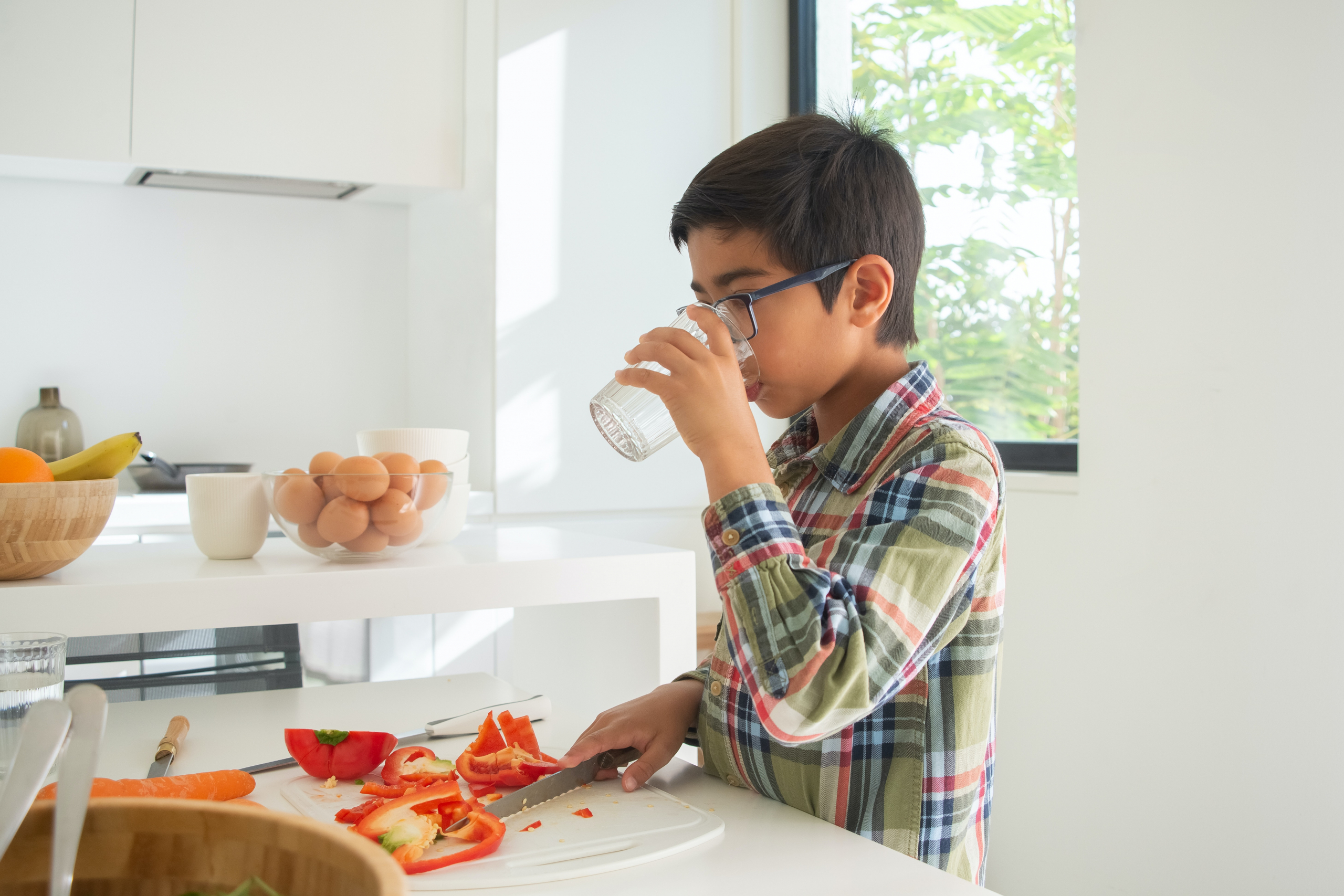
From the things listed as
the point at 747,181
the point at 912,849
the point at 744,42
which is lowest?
the point at 912,849

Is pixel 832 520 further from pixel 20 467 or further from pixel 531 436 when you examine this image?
pixel 531 436

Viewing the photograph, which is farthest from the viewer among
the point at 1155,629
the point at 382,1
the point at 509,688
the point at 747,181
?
the point at 382,1

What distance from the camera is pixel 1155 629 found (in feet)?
5.41

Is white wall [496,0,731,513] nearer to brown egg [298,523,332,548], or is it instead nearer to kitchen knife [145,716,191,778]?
brown egg [298,523,332,548]

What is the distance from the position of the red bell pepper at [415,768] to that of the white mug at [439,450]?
0.53 m

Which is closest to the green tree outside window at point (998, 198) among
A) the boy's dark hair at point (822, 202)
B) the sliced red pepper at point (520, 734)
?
the boy's dark hair at point (822, 202)

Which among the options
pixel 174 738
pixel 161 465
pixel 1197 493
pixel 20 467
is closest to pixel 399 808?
pixel 174 738

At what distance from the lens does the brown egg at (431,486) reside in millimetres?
1144

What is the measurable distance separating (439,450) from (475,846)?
32.7 inches

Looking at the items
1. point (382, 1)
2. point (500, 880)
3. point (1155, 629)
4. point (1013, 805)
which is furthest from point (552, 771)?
point (382, 1)

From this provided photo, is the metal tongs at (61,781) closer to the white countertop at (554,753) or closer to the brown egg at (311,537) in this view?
the white countertop at (554,753)

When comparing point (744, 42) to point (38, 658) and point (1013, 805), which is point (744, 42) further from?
point (38, 658)

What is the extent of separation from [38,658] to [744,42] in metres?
2.38

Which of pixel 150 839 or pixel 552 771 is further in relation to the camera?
pixel 552 771
